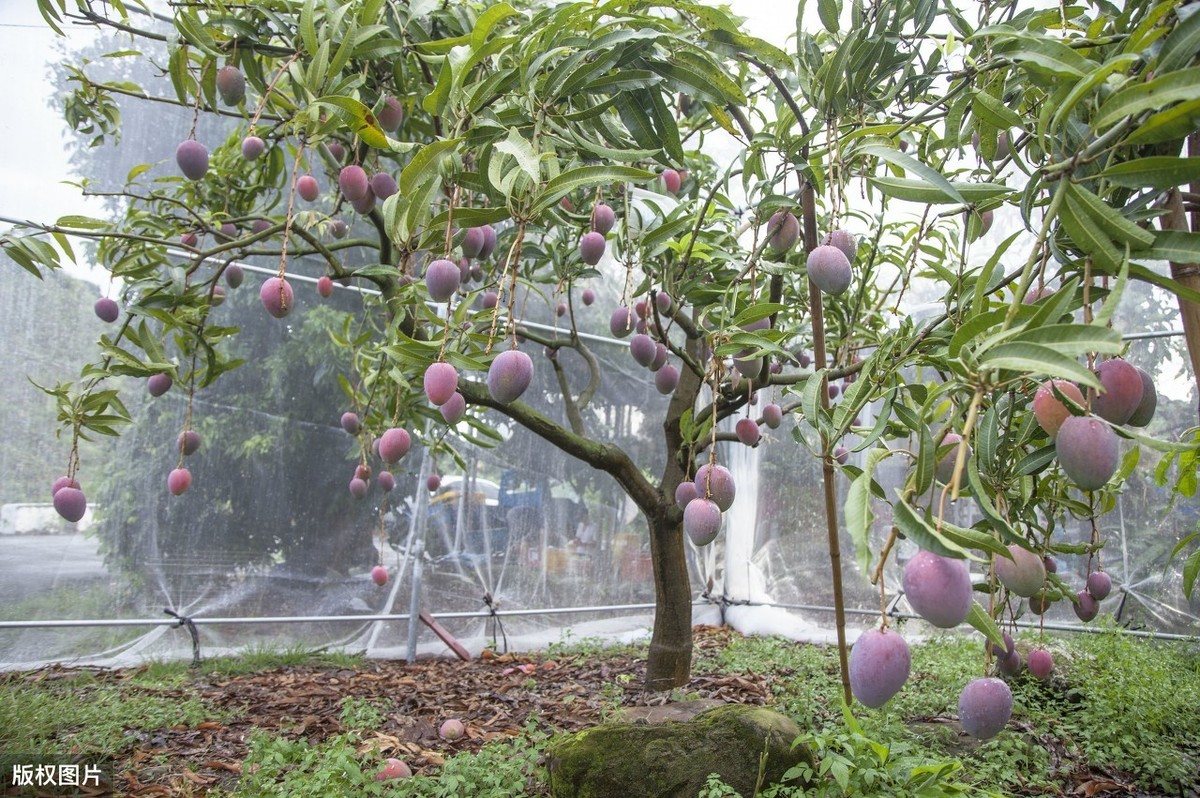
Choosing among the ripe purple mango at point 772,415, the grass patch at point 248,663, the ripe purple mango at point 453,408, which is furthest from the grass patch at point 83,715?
the ripe purple mango at point 772,415

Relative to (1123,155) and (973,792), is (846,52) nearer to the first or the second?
(1123,155)

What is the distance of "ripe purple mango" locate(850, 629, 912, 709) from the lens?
2.07 ft

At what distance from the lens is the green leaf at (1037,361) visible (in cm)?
49

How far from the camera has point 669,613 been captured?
2328 mm

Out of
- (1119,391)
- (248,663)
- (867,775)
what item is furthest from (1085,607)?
(248,663)

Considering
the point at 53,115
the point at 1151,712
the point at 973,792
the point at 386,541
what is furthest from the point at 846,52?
the point at 53,115

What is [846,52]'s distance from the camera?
3.32 feet

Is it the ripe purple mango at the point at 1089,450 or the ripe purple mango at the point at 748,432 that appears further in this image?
the ripe purple mango at the point at 748,432

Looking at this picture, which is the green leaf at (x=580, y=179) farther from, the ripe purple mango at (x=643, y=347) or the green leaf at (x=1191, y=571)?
the green leaf at (x=1191, y=571)

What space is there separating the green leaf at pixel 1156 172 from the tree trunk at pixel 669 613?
1.78 metres

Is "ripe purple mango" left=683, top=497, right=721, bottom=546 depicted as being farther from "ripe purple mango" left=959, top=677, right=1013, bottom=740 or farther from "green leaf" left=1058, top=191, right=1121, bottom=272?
"green leaf" left=1058, top=191, right=1121, bottom=272

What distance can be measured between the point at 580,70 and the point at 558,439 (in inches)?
51.6

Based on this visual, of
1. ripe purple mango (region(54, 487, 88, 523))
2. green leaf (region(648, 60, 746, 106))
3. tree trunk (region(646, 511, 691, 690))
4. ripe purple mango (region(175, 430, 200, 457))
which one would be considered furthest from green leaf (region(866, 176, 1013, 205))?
ripe purple mango (region(54, 487, 88, 523))

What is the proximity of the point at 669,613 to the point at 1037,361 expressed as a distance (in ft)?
6.44
